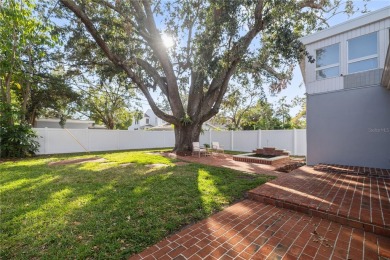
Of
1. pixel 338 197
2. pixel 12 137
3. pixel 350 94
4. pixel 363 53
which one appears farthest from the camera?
pixel 12 137

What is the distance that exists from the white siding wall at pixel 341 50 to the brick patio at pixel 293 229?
4.51 metres

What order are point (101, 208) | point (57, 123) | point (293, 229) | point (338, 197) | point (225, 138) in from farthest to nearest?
point (57, 123)
point (225, 138)
point (338, 197)
point (101, 208)
point (293, 229)

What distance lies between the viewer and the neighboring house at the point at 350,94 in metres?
6.80

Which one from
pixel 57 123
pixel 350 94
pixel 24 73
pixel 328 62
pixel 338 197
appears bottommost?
pixel 338 197

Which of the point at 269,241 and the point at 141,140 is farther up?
the point at 141,140

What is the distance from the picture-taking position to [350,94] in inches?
293

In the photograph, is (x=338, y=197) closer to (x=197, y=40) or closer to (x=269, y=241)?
(x=269, y=241)

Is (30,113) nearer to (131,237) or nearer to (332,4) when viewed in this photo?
(131,237)

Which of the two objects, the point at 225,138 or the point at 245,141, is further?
the point at 225,138

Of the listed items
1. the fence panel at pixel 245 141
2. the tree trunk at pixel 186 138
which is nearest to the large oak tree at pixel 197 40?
the tree trunk at pixel 186 138

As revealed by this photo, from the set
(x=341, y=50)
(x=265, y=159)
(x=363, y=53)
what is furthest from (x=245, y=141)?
(x=363, y=53)

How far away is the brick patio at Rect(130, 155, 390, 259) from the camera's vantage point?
8.52 feet

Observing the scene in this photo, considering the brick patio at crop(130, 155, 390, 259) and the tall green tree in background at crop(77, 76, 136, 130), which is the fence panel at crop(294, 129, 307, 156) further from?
the tall green tree in background at crop(77, 76, 136, 130)

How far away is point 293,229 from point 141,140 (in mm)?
16808
